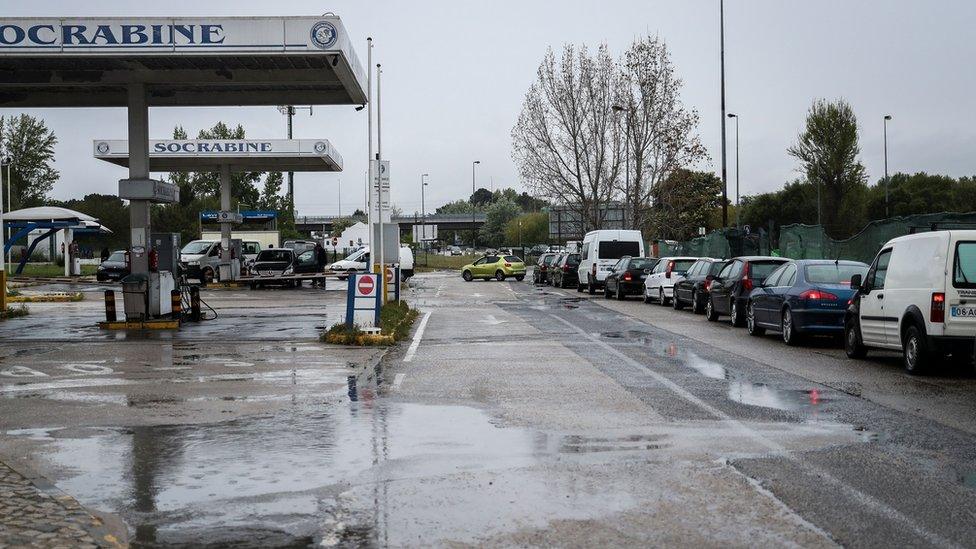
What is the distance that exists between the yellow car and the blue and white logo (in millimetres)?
37567

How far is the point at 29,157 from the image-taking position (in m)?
95.8

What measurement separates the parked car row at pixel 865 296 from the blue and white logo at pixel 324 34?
10038 mm

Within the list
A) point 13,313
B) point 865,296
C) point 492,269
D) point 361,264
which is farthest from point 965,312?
point 492,269

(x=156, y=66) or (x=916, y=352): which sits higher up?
(x=156, y=66)

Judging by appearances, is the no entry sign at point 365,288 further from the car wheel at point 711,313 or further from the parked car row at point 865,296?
the car wheel at point 711,313

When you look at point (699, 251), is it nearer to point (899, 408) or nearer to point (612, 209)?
point (612, 209)

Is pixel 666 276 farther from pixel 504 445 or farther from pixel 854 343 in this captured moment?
pixel 504 445

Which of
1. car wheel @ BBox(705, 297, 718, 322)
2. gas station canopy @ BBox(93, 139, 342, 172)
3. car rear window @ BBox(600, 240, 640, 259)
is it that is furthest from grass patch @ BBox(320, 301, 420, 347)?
gas station canopy @ BBox(93, 139, 342, 172)

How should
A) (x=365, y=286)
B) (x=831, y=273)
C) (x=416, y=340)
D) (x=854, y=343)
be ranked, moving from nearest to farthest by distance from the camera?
(x=854, y=343)
(x=831, y=273)
(x=365, y=286)
(x=416, y=340)

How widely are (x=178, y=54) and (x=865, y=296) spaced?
573 inches

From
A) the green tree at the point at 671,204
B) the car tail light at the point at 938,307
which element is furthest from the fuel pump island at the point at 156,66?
the green tree at the point at 671,204

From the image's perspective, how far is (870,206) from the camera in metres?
77.8

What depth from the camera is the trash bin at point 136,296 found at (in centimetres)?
2239

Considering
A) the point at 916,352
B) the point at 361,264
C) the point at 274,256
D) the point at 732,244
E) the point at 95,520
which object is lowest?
the point at 95,520
